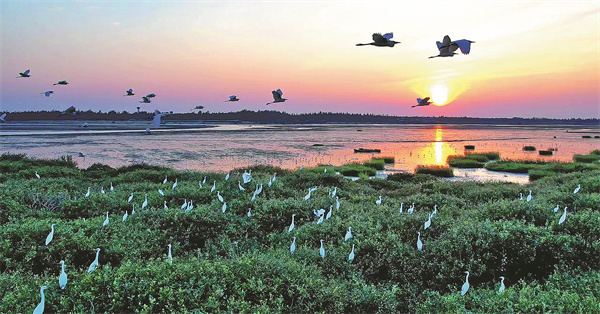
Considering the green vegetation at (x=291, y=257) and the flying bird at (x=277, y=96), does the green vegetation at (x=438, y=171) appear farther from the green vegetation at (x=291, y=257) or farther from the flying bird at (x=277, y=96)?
the flying bird at (x=277, y=96)

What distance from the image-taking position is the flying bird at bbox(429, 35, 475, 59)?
31.4 feet

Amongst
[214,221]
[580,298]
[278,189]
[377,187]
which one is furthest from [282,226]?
[377,187]

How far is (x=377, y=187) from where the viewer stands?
20969 mm

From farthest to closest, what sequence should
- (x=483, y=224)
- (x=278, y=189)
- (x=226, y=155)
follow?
(x=226, y=155) → (x=278, y=189) → (x=483, y=224)

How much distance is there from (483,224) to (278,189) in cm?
803

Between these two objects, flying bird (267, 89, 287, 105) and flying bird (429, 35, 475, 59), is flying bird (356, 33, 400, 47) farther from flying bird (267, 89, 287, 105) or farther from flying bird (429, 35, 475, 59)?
flying bird (267, 89, 287, 105)

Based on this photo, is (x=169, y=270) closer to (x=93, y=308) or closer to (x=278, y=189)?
(x=93, y=308)

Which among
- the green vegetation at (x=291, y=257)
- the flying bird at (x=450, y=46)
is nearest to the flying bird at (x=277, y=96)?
the green vegetation at (x=291, y=257)

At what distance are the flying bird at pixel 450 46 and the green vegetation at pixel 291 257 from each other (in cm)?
447

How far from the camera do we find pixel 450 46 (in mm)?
10469

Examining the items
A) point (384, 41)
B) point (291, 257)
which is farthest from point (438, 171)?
point (291, 257)

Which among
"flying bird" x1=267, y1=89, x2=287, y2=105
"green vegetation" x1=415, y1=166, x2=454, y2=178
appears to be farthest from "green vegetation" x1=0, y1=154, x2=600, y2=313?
"green vegetation" x1=415, y1=166, x2=454, y2=178

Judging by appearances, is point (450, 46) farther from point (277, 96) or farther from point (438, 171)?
point (438, 171)

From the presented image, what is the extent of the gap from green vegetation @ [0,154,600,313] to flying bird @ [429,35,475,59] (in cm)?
447
